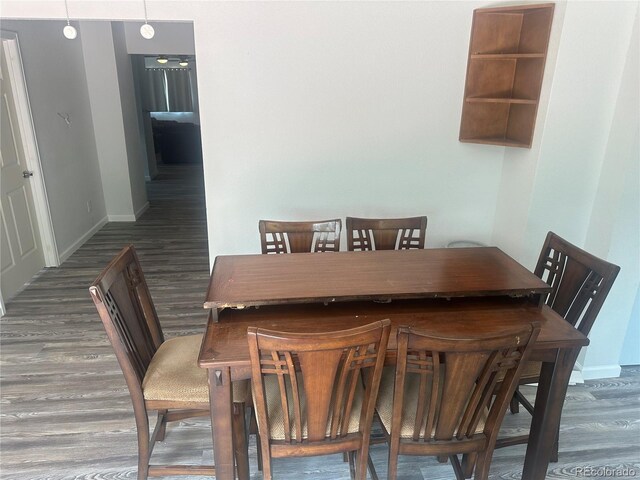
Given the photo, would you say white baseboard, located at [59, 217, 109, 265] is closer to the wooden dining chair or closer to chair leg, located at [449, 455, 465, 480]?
the wooden dining chair

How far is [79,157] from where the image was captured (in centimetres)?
471

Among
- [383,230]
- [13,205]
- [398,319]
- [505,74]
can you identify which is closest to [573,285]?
[398,319]

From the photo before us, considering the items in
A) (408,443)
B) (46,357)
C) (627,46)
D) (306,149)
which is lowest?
(46,357)

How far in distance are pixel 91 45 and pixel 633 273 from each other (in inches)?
216

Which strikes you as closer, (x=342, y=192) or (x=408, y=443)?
(x=408, y=443)

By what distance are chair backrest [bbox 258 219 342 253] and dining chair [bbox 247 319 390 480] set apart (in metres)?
0.93

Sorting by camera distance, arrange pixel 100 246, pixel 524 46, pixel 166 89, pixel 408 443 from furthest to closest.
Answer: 1. pixel 166 89
2. pixel 100 246
3. pixel 524 46
4. pixel 408 443

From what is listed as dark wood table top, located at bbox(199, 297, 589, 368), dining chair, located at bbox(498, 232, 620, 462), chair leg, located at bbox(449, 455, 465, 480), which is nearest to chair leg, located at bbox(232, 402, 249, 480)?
dark wood table top, located at bbox(199, 297, 589, 368)

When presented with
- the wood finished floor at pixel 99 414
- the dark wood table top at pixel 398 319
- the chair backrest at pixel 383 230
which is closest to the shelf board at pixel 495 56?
the chair backrest at pixel 383 230

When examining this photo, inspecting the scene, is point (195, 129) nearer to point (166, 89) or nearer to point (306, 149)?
point (166, 89)

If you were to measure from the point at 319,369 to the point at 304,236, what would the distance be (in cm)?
118

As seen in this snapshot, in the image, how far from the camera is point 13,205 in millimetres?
3525

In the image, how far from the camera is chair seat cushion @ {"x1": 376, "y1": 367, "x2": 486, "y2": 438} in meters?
1.56

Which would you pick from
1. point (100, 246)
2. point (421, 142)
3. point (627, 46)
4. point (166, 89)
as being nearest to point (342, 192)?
point (421, 142)
